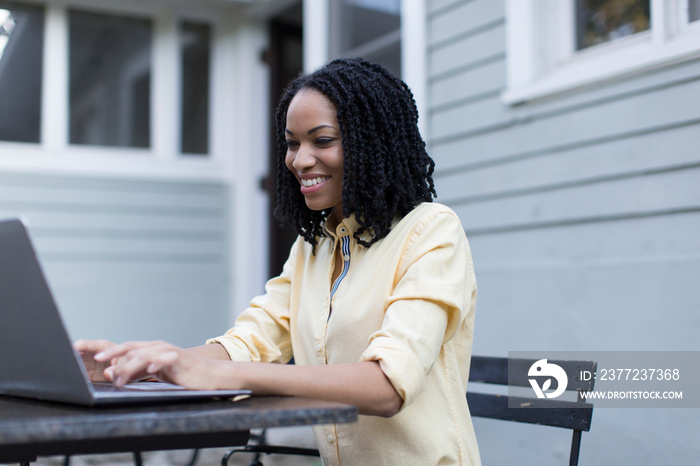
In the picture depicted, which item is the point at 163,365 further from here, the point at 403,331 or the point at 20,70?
the point at 20,70

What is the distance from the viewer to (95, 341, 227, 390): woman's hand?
1050 millimetres

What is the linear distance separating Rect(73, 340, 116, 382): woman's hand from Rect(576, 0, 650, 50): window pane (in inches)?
97.4

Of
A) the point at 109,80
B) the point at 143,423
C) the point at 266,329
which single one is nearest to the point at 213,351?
the point at 266,329

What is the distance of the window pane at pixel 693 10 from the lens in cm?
262

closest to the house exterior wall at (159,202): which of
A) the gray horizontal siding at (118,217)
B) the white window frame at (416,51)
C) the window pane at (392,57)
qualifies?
the gray horizontal siding at (118,217)

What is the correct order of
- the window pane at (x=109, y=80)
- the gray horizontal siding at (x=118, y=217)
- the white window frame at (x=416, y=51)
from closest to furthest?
the white window frame at (x=416, y=51), the gray horizontal siding at (x=118, y=217), the window pane at (x=109, y=80)

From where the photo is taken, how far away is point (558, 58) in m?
3.21

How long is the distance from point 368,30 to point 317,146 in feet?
10.5

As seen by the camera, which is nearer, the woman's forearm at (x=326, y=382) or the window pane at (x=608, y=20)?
the woman's forearm at (x=326, y=382)

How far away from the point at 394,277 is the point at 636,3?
6.83 ft

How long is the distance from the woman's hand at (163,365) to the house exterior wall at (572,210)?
2006 millimetres

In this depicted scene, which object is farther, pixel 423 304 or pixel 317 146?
pixel 317 146

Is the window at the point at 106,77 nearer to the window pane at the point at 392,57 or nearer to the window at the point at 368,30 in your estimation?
the window at the point at 368,30

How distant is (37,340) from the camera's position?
1.01 m
